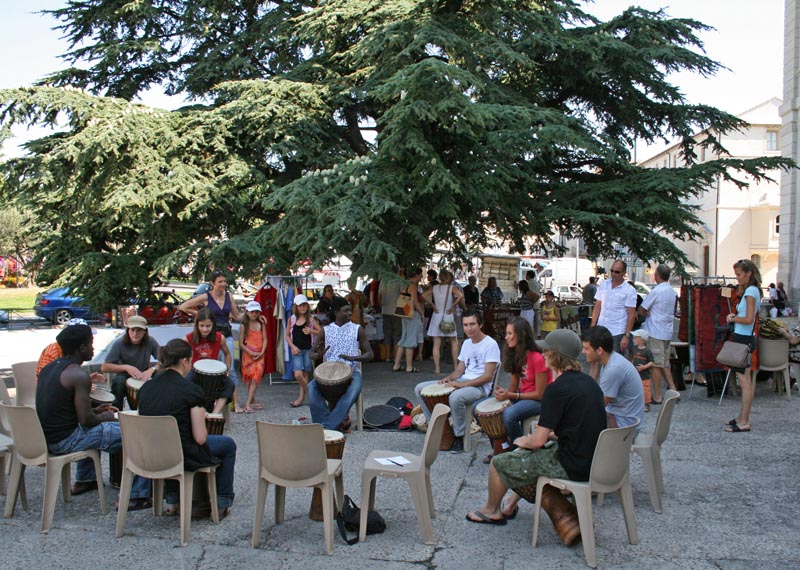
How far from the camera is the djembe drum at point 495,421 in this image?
6.79m

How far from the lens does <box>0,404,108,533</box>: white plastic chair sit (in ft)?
17.9

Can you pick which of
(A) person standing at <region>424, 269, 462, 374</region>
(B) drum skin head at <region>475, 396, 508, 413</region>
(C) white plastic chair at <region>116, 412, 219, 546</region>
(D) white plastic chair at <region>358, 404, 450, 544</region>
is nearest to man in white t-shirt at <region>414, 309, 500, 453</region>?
(B) drum skin head at <region>475, 396, 508, 413</region>

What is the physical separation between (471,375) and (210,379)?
2.80m

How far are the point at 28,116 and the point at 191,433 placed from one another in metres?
10.3

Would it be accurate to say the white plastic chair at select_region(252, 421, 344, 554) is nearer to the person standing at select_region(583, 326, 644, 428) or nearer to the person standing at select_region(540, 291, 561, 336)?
the person standing at select_region(583, 326, 644, 428)

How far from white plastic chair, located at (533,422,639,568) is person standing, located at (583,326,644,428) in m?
1.01

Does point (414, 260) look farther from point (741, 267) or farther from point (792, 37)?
point (792, 37)

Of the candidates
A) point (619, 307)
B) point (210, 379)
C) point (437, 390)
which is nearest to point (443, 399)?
point (437, 390)

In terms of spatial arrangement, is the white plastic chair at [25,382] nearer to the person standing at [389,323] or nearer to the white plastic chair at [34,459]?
the white plastic chair at [34,459]

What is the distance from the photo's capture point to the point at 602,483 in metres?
4.94

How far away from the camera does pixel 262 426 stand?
5031 millimetres

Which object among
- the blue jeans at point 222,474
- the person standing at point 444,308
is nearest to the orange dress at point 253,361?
the person standing at point 444,308

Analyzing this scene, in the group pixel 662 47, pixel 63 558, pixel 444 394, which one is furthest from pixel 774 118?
pixel 63 558

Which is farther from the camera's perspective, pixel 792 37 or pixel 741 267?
pixel 792 37
